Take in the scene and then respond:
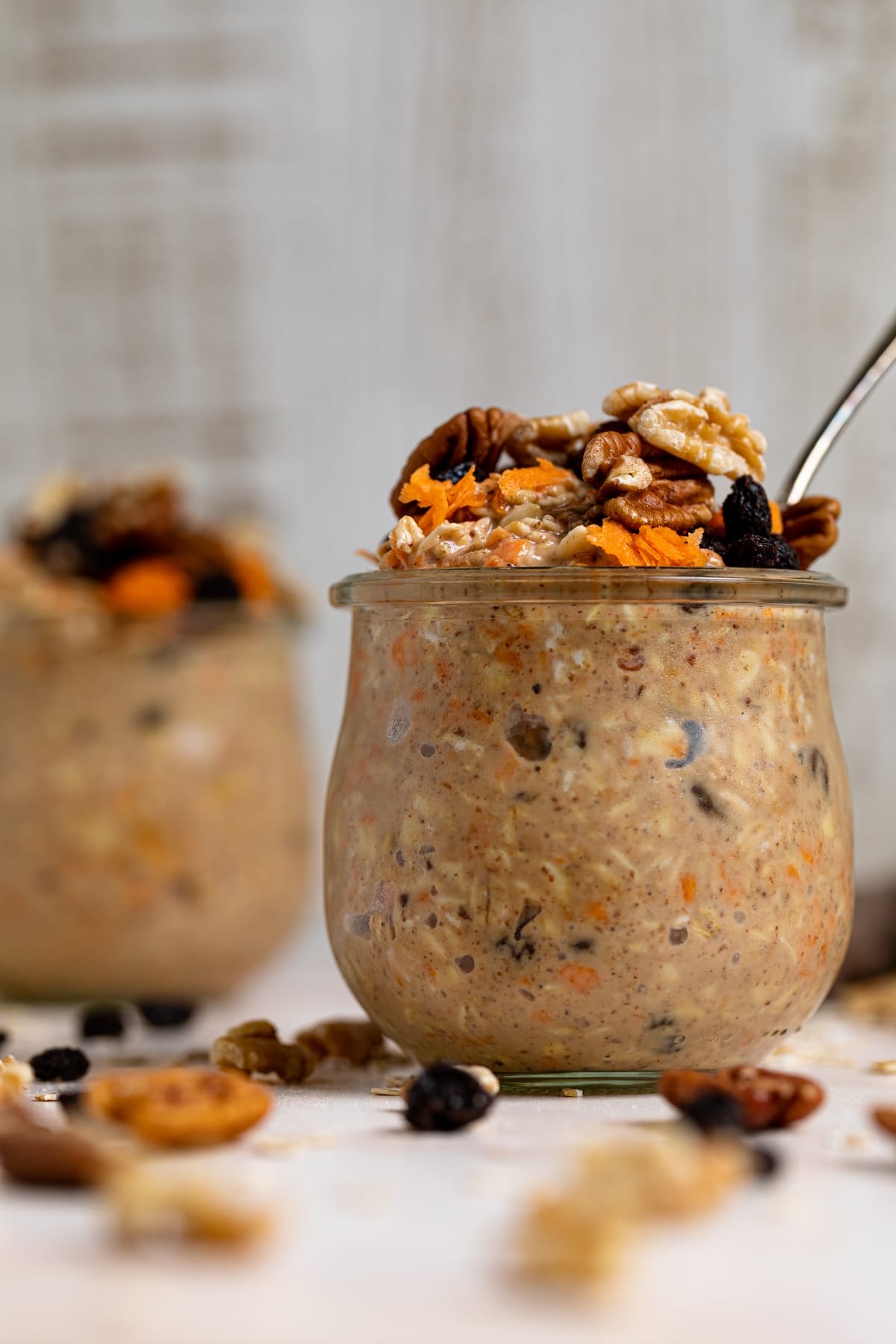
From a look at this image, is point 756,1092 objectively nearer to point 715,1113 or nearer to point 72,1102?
point 715,1113

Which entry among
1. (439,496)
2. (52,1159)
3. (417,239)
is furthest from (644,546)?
(417,239)

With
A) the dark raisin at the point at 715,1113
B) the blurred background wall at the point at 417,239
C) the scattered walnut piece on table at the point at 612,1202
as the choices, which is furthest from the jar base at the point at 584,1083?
the blurred background wall at the point at 417,239

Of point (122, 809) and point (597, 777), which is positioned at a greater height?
point (597, 777)

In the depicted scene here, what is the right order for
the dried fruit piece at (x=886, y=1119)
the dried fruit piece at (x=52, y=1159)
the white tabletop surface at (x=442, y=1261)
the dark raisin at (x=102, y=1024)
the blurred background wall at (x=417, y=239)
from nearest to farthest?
the white tabletop surface at (x=442, y=1261)
the dried fruit piece at (x=52, y=1159)
the dried fruit piece at (x=886, y=1119)
the dark raisin at (x=102, y=1024)
the blurred background wall at (x=417, y=239)

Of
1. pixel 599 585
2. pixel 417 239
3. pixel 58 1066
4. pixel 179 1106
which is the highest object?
pixel 417 239

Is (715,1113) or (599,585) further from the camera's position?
(599,585)

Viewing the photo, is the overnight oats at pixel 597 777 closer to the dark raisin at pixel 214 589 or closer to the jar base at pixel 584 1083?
the jar base at pixel 584 1083

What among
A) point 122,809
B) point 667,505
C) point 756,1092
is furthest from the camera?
point 122,809
